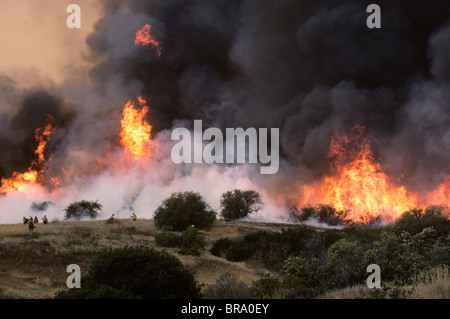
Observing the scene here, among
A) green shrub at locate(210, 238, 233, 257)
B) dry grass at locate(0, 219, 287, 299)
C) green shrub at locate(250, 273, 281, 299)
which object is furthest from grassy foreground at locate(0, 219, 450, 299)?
green shrub at locate(250, 273, 281, 299)

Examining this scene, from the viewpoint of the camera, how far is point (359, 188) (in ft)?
165

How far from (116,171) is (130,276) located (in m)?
62.1

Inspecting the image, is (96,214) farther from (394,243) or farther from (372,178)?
(394,243)

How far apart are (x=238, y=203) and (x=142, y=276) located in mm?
45993

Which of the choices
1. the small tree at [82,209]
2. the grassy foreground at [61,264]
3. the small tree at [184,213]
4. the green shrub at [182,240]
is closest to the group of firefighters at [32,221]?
the grassy foreground at [61,264]

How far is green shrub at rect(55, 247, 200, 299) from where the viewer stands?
12609 millimetres

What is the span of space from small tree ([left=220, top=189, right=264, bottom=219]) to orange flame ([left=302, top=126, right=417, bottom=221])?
817cm
